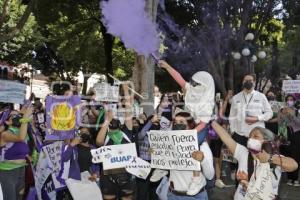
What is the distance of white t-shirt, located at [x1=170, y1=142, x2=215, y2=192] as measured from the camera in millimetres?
4914

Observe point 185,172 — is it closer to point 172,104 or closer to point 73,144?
point 73,144

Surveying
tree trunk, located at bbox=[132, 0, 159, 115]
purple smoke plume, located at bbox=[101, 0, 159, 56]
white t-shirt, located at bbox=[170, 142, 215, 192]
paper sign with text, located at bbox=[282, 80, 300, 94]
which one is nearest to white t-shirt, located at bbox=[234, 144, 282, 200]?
white t-shirt, located at bbox=[170, 142, 215, 192]

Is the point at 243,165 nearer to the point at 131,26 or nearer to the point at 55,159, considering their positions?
the point at 131,26

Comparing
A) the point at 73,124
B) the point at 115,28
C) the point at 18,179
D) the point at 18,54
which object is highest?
the point at 18,54

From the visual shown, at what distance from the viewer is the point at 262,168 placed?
4559mm

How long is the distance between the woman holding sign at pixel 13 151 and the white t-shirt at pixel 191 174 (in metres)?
2.35

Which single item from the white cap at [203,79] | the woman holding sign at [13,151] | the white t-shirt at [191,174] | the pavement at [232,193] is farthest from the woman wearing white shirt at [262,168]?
the pavement at [232,193]

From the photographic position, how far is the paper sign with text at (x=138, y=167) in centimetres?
720

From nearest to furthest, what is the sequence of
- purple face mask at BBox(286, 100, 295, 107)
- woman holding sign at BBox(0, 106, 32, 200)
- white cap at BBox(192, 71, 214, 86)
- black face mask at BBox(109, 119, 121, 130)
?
white cap at BBox(192, 71, 214, 86), woman holding sign at BBox(0, 106, 32, 200), black face mask at BBox(109, 119, 121, 130), purple face mask at BBox(286, 100, 295, 107)

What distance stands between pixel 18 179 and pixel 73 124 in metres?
1.39

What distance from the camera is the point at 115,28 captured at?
24.9 ft

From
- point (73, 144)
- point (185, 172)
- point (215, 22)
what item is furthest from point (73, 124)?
point (215, 22)

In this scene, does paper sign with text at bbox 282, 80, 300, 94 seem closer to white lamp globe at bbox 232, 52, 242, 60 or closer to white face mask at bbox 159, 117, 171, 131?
white face mask at bbox 159, 117, 171, 131

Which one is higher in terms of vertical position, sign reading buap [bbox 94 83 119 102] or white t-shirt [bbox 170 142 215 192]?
sign reading buap [bbox 94 83 119 102]
